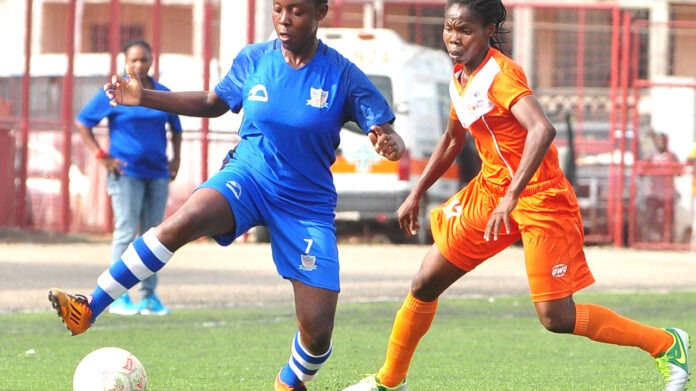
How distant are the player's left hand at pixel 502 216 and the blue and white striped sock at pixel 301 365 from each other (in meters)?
0.95

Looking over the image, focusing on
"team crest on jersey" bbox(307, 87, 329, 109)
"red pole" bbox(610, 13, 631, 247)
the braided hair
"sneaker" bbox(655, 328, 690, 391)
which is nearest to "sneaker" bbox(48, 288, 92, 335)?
"team crest on jersey" bbox(307, 87, 329, 109)

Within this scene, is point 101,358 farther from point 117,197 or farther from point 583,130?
point 583,130

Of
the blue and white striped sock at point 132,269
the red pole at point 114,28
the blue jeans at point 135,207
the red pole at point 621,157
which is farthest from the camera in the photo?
the red pole at point 621,157

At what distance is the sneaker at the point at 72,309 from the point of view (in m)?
6.83

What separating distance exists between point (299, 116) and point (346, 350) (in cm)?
321

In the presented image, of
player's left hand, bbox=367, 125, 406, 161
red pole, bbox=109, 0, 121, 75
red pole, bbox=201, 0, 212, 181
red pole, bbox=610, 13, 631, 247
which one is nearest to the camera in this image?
player's left hand, bbox=367, 125, 406, 161

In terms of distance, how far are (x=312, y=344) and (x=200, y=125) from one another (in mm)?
14828

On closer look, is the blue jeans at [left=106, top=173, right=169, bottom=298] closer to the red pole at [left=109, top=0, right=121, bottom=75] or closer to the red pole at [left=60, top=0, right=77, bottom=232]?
the red pole at [left=60, top=0, right=77, bottom=232]

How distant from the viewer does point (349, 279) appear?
16188 mm

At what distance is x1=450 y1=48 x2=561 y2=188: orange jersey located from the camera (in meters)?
7.30

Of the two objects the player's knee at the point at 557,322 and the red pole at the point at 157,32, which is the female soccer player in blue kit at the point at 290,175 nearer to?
the player's knee at the point at 557,322

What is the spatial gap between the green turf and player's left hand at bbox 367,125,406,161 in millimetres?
1536

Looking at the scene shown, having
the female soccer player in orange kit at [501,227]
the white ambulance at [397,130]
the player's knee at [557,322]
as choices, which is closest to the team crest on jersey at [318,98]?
Answer: the female soccer player in orange kit at [501,227]

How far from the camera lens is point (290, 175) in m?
7.24
